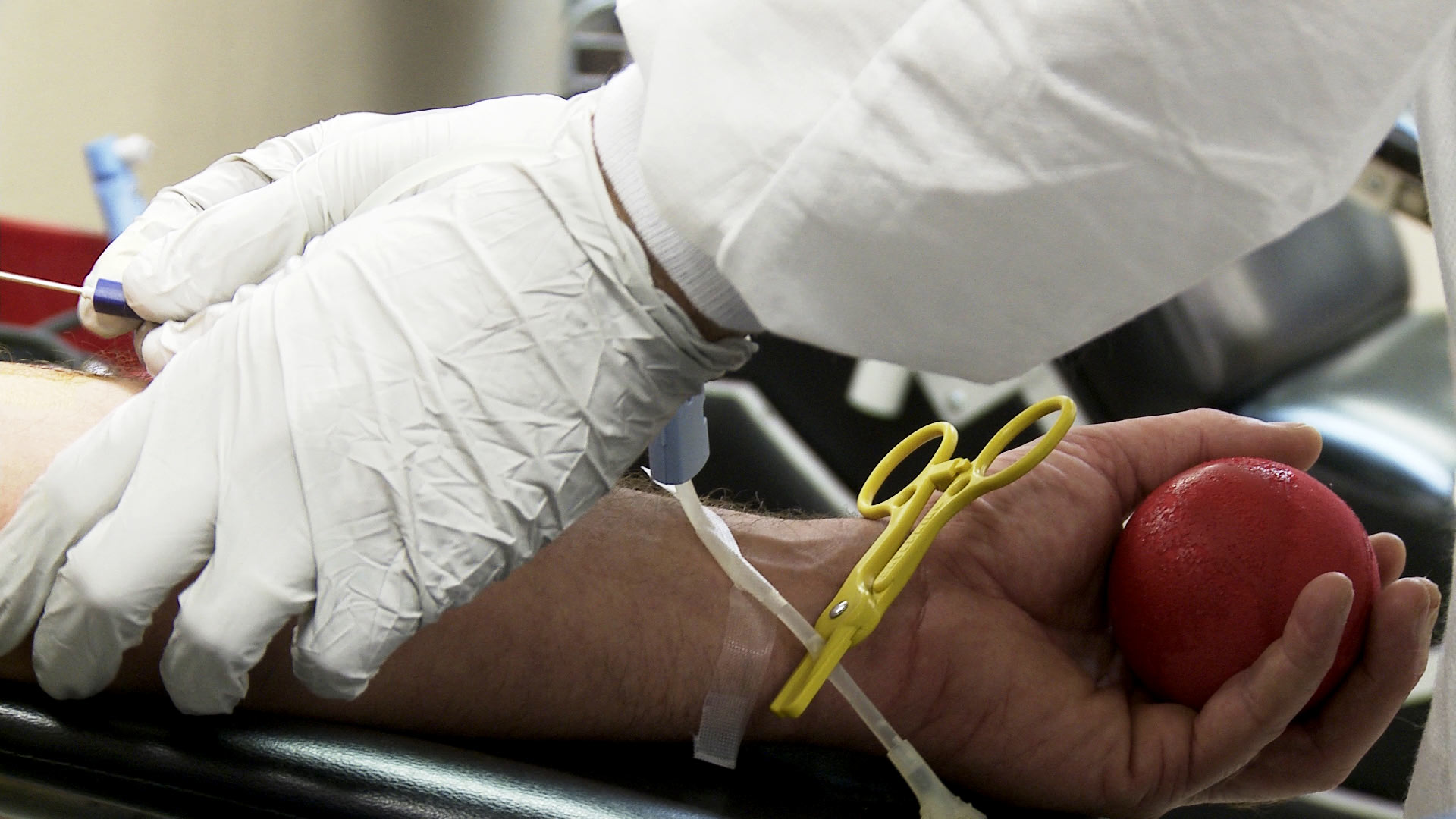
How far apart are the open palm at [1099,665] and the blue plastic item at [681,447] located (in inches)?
8.1

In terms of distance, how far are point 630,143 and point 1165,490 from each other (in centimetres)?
46

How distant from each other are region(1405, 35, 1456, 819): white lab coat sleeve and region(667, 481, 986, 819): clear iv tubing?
0.27 m

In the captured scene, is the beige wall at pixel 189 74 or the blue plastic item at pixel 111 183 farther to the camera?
the beige wall at pixel 189 74

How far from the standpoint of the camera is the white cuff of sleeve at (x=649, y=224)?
577 millimetres

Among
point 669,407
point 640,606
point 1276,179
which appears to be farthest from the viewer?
point 640,606

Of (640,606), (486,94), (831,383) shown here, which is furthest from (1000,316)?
(486,94)

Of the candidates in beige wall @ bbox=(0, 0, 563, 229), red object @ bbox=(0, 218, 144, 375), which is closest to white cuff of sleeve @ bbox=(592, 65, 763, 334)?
red object @ bbox=(0, 218, 144, 375)

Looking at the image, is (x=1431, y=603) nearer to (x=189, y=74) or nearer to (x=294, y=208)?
(x=294, y=208)

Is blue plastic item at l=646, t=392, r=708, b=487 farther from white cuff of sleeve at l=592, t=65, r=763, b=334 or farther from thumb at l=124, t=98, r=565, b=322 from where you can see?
thumb at l=124, t=98, r=565, b=322

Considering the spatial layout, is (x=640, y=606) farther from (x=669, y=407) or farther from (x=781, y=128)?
(x=781, y=128)

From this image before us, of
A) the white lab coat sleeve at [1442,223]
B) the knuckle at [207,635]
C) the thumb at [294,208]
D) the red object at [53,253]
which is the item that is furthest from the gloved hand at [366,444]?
the red object at [53,253]

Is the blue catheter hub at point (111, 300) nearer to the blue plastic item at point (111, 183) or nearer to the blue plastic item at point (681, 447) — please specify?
the blue plastic item at point (681, 447)

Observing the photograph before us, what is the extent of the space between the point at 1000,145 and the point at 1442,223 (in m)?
0.33

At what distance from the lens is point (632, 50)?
56cm
